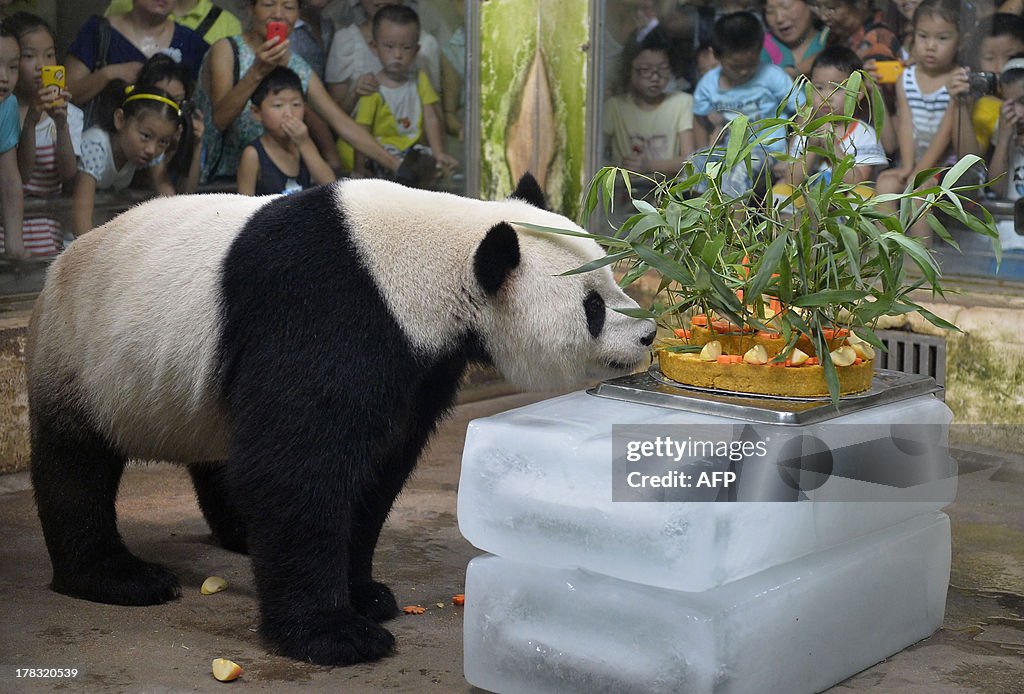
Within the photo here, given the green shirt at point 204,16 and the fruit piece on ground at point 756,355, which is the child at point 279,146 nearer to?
the green shirt at point 204,16

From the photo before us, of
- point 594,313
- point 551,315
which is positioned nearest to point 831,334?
point 594,313

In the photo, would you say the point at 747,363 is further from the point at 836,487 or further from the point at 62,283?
the point at 62,283

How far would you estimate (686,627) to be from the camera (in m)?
2.95

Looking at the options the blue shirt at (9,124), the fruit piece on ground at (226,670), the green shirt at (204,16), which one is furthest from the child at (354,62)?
the fruit piece on ground at (226,670)

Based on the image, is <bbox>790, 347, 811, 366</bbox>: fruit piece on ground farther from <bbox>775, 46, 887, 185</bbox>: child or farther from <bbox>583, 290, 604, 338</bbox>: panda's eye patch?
<bbox>775, 46, 887, 185</bbox>: child

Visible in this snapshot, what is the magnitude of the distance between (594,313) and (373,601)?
1.15m

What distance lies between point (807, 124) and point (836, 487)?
990 mm

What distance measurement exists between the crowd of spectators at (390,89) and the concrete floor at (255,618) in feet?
5.23

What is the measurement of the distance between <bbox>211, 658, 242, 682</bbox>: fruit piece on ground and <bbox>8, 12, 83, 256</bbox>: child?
287 cm

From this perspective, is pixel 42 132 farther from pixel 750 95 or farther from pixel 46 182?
pixel 750 95

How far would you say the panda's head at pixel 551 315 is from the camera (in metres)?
3.57

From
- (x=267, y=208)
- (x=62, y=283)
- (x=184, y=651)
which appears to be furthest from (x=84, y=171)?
(x=184, y=651)

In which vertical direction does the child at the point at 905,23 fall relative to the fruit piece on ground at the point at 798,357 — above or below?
above

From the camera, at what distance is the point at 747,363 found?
10.8ft
